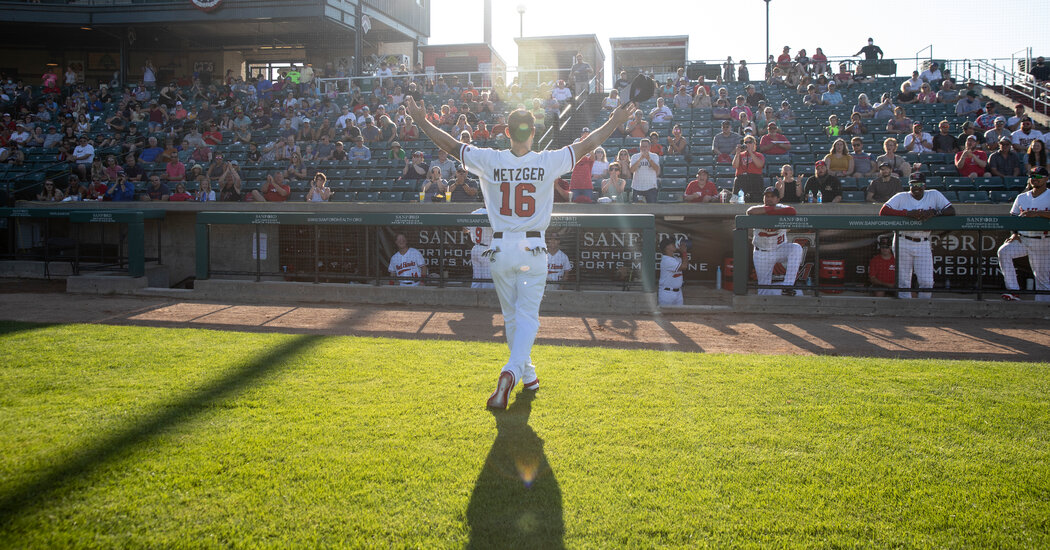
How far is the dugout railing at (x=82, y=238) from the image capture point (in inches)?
486

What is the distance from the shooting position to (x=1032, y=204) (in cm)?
959

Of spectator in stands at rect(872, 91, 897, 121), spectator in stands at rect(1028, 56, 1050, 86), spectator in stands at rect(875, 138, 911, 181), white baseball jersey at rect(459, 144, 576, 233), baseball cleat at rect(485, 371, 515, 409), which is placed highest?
spectator in stands at rect(1028, 56, 1050, 86)

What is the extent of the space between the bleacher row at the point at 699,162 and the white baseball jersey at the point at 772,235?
2.76 metres

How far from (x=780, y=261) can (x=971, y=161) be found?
568 cm

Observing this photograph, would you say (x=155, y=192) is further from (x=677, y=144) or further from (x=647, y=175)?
(x=677, y=144)

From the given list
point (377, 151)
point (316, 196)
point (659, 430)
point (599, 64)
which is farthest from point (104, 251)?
point (599, 64)

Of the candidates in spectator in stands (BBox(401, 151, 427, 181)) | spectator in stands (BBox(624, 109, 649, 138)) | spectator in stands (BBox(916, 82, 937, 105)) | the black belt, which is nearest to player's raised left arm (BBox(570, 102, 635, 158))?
the black belt

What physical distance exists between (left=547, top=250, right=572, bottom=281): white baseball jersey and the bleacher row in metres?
3.26

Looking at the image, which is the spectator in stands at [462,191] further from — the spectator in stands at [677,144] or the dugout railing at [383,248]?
the spectator in stands at [677,144]

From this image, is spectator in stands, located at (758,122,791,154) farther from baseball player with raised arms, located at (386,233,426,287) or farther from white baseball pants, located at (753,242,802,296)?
baseball player with raised arms, located at (386,233,426,287)

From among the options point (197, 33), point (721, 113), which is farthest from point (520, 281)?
point (197, 33)

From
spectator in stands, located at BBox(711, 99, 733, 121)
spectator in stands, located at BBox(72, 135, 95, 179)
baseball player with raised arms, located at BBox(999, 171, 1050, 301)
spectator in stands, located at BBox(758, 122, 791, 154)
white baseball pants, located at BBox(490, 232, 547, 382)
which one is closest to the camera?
white baseball pants, located at BBox(490, 232, 547, 382)

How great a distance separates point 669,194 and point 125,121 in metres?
19.0

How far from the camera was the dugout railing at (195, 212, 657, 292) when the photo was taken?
10641mm
